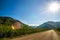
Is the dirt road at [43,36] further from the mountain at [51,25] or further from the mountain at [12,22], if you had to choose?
the mountain at [12,22]

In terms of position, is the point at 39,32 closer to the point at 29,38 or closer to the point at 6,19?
the point at 29,38

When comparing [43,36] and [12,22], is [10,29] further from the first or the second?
[43,36]

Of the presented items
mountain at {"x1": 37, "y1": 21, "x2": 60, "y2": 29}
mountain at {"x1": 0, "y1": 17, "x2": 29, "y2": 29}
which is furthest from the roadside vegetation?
mountain at {"x1": 37, "y1": 21, "x2": 60, "y2": 29}

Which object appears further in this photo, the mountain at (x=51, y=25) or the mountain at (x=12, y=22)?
the mountain at (x=12, y=22)

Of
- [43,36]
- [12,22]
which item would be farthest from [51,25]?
[12,22]

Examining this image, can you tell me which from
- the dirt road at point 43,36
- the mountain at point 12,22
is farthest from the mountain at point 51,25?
the mountain at point 12,22

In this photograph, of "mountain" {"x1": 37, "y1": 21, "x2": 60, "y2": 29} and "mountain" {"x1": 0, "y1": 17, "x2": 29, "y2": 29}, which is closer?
"mountain" {"x1": 37, "y1": 21, "x2": 60, "y2": 29}

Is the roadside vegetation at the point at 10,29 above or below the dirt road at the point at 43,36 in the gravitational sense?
above

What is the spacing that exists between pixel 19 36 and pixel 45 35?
21.9 inches

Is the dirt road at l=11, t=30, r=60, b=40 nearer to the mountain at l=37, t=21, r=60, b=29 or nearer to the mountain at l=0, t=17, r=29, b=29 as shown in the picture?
the mountain at l=37, t=21, r=60, b=29

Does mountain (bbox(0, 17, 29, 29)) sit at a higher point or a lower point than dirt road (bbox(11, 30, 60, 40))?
higher

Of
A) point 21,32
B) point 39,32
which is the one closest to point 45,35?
point 39,32

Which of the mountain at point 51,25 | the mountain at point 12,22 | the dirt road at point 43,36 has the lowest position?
the dirt road at point 43,36

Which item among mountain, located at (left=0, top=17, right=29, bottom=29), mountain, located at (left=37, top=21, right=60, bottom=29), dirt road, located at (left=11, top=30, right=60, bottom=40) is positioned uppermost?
mountain, located at (left=0, top=17, right=29, bottom=29)
